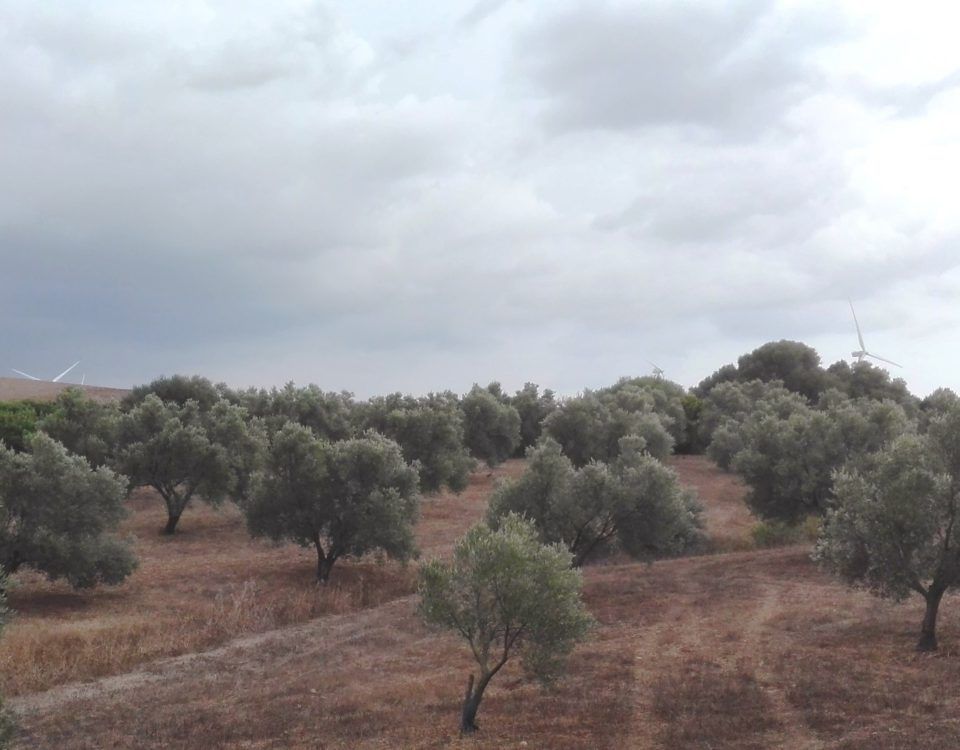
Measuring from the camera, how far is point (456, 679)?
26.0 metres

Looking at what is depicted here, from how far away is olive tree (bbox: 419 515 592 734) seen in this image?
19.2m

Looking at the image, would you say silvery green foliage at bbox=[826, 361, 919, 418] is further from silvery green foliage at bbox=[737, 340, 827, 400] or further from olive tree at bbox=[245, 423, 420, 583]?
olive tree at bbox=[245, 423, 420, 583]

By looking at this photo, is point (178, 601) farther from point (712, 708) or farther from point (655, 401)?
point (655, 401)

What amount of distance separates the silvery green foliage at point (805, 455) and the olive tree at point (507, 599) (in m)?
30.0

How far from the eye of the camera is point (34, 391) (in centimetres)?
9650

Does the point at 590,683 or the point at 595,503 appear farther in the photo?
the point at 595,503

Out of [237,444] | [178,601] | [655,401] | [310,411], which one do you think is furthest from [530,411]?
[178,601]

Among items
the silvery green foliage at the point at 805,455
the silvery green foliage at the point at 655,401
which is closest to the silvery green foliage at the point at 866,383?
the silvery green foliage at the point at 655,401

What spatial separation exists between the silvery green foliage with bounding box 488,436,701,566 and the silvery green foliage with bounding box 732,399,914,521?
8.05 m

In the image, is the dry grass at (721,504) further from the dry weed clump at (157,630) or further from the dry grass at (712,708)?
the dry grass at (712,708)

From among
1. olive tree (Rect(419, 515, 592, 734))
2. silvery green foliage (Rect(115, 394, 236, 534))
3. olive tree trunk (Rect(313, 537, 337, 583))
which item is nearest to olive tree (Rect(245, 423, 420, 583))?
olive tree trunk (Rect(313, 537, 337, 583))

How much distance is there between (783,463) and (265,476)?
Result: 1069 inches

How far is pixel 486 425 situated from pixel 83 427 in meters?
A: 33.8

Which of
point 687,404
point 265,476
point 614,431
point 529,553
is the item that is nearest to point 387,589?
point 265,476
